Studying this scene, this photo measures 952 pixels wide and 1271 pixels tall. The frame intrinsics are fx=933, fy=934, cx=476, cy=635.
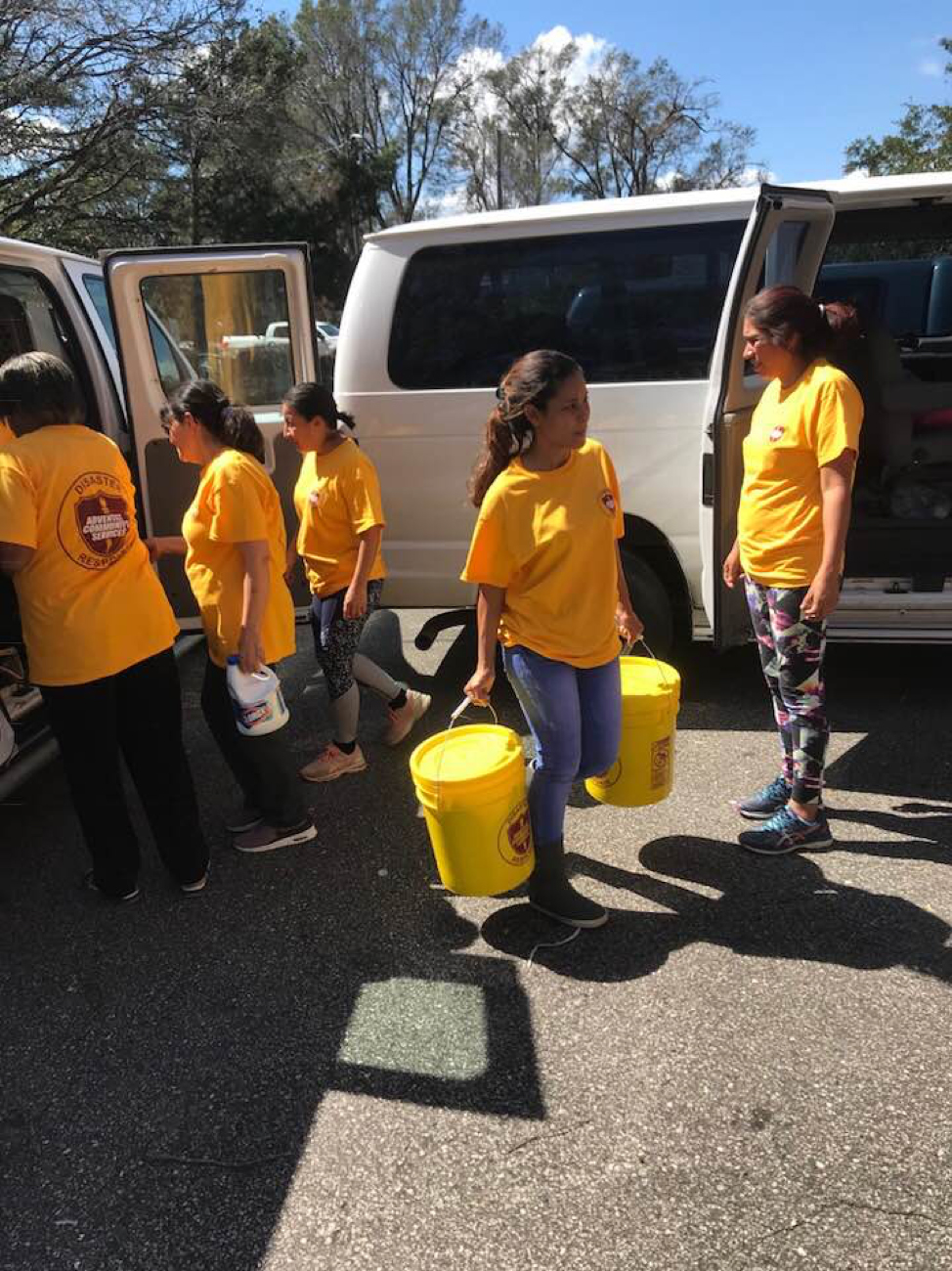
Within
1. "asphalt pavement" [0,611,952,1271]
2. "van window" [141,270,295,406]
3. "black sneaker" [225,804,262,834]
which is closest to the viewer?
"asphalt pavement" [0,611,952,1271]

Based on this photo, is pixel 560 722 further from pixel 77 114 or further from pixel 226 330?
pixel 77 114

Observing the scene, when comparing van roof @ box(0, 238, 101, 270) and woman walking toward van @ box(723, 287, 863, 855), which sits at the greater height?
van roof @ box(0, 238, 101, 270)

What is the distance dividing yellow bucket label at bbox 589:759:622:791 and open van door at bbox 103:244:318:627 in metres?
2.14

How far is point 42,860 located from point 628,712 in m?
2.26

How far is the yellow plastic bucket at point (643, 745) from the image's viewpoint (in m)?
3.09

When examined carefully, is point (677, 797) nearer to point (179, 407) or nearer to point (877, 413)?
point (179, 407)

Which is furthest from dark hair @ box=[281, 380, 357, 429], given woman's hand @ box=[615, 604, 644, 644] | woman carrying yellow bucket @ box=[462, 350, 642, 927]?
woman's hand @ box=[615, 604, 644, 644]

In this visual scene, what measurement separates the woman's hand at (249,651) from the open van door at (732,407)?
1791 millimetres

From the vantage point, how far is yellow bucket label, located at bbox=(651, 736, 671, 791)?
313 cm

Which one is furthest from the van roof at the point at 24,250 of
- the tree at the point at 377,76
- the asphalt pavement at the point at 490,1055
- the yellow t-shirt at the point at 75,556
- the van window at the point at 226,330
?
the tree at the point at 377,76

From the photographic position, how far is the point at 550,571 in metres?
2.54

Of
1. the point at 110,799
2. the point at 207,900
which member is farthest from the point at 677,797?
the point at 110,799

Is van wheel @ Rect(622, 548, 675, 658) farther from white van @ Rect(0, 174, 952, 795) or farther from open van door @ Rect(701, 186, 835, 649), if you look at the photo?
open van door @ Rect(701, 186, 835, 649)

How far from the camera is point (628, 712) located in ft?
10.1
